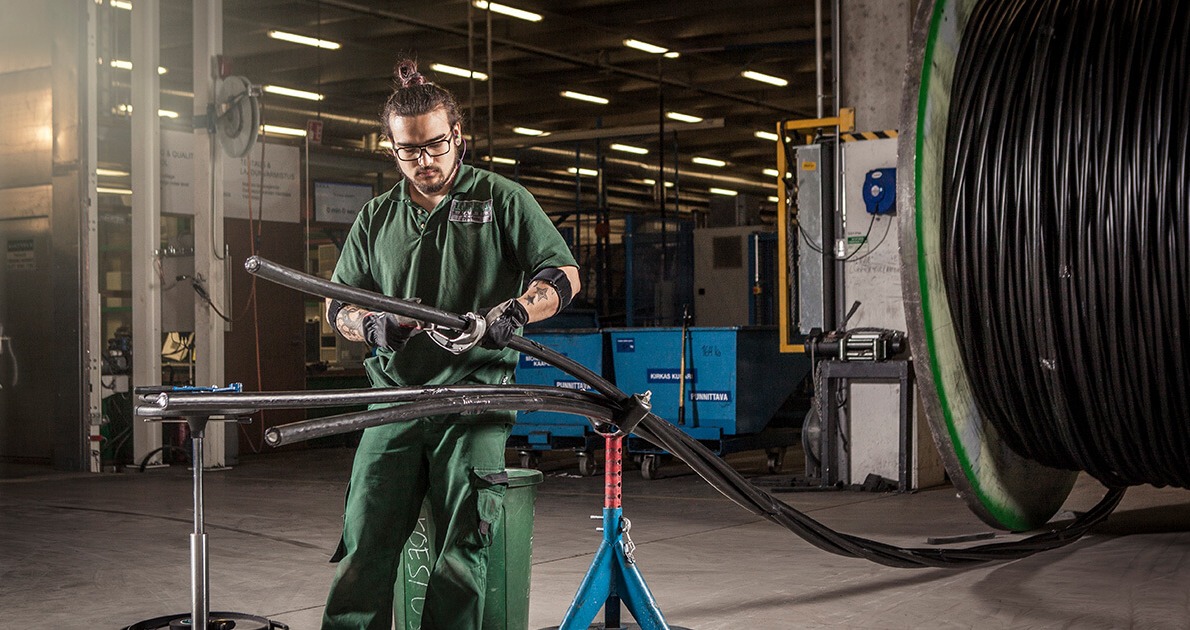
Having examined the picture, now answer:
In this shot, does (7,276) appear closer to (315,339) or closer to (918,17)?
(315,339)

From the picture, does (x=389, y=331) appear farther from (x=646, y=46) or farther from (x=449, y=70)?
(x=449, y=70)

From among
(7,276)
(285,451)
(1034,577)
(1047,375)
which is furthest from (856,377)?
(7,276)

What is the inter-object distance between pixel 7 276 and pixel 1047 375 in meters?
8.54

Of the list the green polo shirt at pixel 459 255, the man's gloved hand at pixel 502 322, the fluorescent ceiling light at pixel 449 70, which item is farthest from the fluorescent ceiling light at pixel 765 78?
the man's gloved hand at pixel 502 322

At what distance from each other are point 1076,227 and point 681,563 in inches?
96.5

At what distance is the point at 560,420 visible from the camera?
8844 mm

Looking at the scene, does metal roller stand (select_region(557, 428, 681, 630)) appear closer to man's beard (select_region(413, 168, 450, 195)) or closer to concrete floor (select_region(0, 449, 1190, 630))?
man's beard (select_region(413, 168, 450, 195))

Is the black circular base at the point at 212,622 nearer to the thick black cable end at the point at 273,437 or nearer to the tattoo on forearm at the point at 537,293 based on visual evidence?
the tattoo on forearm at the point at 537,293

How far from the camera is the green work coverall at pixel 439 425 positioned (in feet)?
10.2

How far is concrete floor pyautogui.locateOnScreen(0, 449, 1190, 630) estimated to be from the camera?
14.2ft

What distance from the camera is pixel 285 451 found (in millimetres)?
10891

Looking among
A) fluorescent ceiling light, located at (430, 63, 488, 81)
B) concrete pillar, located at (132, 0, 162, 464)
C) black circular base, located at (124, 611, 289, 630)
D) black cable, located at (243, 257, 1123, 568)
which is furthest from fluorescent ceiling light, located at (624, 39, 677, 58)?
black circular base, located at (124, 611, 289, 630)

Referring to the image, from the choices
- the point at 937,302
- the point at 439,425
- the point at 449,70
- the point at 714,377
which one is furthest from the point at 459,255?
the point at 449,70

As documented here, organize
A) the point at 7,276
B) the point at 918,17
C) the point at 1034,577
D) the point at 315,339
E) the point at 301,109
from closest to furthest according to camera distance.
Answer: the point at 918,17, the point at 1034,577, the point at 7,276, the point at 315,339, the point at 301,109
